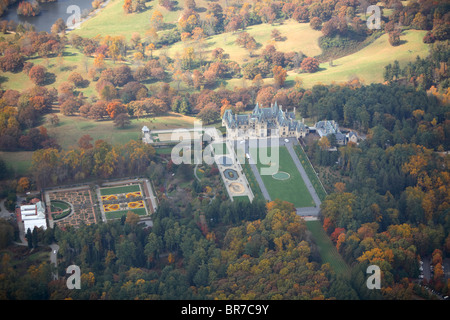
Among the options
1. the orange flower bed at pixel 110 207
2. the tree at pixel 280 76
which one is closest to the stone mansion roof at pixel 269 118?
the tree at pixel 280 76

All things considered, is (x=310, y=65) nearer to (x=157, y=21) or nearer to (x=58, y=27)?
(x=157, y=21)

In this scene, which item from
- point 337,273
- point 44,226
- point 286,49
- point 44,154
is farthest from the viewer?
point 286,49

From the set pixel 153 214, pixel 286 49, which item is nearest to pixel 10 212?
pixel 153 214

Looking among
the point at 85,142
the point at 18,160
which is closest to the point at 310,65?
the point at 85,142

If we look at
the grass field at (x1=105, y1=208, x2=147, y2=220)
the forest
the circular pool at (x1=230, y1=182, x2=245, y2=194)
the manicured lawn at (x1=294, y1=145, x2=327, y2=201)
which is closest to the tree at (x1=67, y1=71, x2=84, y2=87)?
the forest
